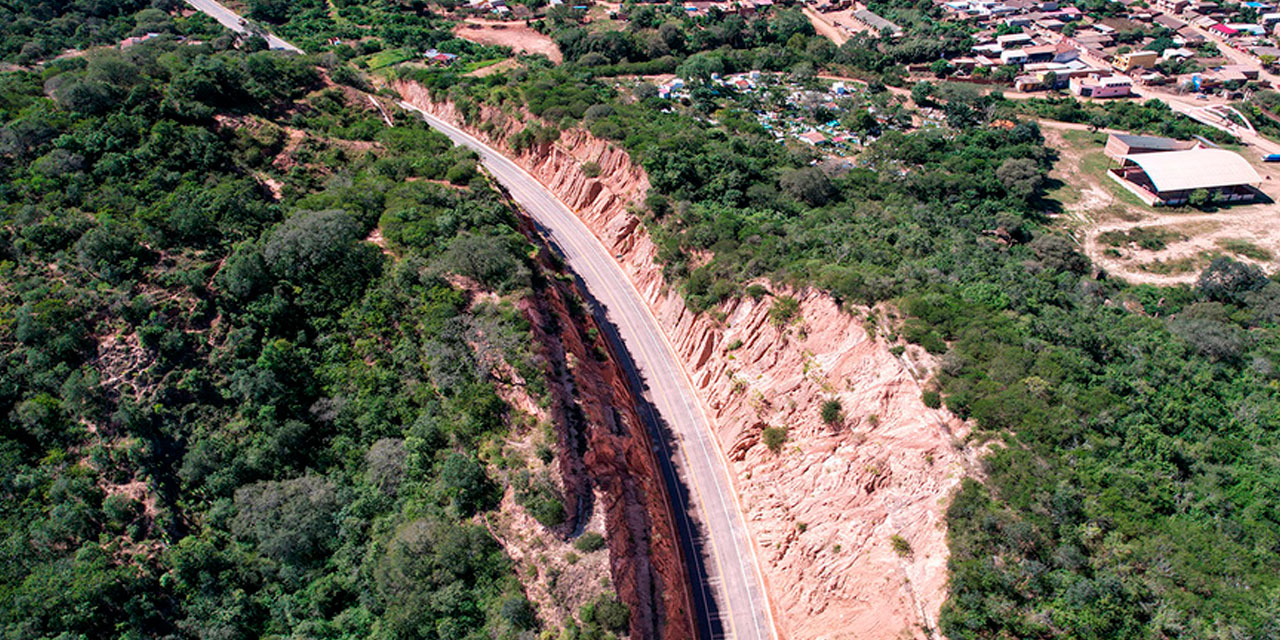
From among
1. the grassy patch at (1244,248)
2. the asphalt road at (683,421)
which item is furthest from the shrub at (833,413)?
the grassy patch at (1244,248)

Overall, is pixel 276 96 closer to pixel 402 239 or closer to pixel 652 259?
pixel 402 239

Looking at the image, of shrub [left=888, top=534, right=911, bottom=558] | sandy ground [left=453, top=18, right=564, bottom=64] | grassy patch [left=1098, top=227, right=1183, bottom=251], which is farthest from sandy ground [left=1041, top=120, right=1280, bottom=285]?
sandy ground [left=453, top=18, right=564, bottom=64]

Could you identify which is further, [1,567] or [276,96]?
[276,96]

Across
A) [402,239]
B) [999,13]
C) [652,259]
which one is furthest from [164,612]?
[999,13]

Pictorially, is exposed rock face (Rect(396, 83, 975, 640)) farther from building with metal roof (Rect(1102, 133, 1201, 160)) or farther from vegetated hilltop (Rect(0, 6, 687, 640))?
building with metal roof (Rect(1102, 133, 1201, 160))

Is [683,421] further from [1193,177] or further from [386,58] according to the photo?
[386,58]

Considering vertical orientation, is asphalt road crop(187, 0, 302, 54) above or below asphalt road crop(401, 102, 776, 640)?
above

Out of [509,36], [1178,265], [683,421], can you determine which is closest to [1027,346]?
[683,421]
